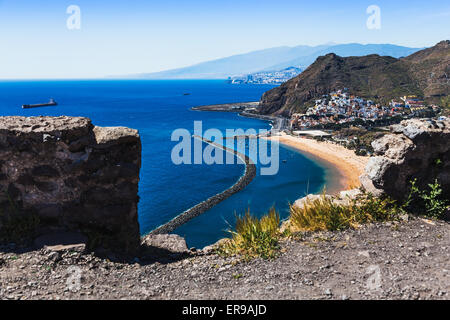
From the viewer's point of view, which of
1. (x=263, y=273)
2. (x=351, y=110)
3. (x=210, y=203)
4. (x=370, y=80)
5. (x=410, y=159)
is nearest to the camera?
(x=263, y=273)

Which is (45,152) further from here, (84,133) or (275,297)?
(275,297)

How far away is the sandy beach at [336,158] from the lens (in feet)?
123

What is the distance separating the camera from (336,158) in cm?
4934

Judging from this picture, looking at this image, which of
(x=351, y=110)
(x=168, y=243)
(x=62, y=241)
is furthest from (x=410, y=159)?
(x=351, y=110)

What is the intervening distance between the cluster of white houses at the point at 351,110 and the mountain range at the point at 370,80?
5688 mm

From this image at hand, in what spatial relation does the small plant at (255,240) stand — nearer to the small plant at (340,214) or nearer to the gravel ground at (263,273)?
the gravel ground at (263,273)

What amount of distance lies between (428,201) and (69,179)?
940 centimetres

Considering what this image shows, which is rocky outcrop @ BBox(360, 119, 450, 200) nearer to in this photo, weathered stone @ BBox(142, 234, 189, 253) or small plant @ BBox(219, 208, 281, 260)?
small plant @ BBox(219, 208, 281, 260)

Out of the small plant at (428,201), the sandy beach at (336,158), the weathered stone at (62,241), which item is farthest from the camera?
the sandy beach at (336,158)

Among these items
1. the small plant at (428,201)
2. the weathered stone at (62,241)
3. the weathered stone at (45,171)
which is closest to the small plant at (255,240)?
the weathered stone at (62,241)

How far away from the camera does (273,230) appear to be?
805 centimetres

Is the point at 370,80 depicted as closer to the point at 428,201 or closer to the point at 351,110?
the point at 351,110
